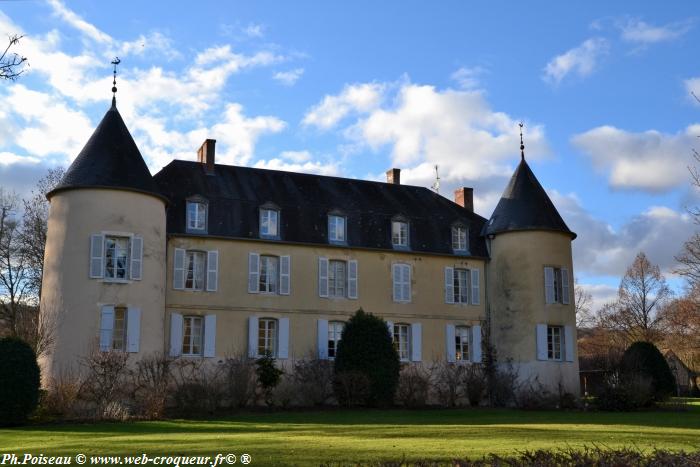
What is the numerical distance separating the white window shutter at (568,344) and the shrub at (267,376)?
11084 millimetres

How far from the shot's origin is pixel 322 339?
28516 millimetres

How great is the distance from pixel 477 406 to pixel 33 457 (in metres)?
20.1

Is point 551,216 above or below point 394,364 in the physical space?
above

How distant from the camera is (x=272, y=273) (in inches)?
1120

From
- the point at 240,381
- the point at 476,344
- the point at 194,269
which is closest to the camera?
the point at 240,381

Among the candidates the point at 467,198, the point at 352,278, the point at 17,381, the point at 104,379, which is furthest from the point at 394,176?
the point at 17,381

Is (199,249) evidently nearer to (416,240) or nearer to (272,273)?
(272,273)

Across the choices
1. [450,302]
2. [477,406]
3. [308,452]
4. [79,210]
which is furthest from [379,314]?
[308,452]

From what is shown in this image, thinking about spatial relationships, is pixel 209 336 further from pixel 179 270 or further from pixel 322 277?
pixel 322 277

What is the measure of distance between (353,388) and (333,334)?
3557 mm

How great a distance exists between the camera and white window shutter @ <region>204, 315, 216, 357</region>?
87.7 ft

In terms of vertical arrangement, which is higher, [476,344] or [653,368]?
[476,344]

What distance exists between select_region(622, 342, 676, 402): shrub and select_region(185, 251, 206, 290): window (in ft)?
50.3

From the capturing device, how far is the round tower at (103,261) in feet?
78.8
